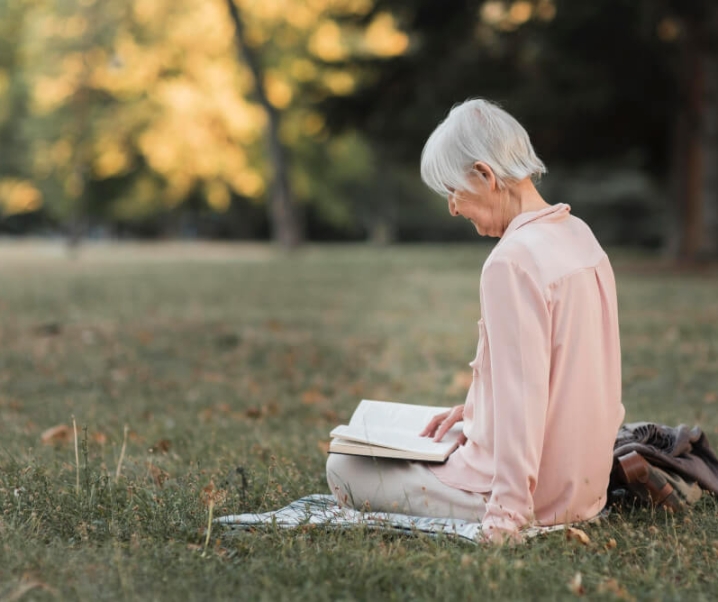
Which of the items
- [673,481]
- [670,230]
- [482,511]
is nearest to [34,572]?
[482,511]

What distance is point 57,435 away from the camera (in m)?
4.56

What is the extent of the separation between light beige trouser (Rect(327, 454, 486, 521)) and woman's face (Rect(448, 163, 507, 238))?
0.85 meters

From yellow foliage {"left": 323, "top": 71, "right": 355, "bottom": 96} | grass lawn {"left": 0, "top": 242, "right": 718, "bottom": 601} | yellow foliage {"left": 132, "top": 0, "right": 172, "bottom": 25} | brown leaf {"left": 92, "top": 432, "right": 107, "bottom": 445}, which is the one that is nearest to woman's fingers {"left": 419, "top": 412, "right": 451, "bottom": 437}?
grass lawn {"left": 0, "top": 242, "right": 718, "bottom": 601}

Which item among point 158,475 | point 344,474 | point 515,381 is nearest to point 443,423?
point 344,474

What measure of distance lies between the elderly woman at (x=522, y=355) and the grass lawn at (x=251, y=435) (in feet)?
0.68

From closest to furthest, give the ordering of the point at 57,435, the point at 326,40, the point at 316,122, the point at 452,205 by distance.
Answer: the point at 452,205, the point at 57,435, the point at 316,122, the point at 326,40

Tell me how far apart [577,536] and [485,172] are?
118 cm

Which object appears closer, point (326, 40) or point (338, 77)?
point (338, 77)

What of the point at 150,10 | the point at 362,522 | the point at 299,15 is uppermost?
the point at 299,15

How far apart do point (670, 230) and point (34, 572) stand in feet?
73.1

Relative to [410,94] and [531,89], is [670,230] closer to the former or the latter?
[531,89]

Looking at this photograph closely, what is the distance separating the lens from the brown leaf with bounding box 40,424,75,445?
4.42 metres

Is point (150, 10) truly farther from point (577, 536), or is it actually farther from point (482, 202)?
point (577, 536)

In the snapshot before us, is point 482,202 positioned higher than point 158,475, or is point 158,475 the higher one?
point 482,202
